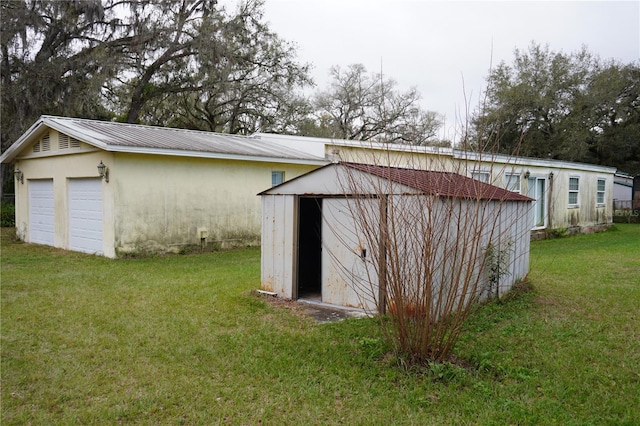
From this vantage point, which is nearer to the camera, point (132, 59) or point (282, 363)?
point (282, 363)

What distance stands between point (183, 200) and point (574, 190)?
47.1ft

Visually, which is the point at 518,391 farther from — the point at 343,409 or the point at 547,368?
the point at 343,409

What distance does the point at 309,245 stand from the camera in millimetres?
8742

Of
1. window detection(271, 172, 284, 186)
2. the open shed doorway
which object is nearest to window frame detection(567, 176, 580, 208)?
window detection(271, 172, 284, 186)

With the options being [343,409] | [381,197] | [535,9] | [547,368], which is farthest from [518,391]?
[535,9]

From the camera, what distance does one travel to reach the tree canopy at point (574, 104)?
2566 centimetres

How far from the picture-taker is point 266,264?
746 cm

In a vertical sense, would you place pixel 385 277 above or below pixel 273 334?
above

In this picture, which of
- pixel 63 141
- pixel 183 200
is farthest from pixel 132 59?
pixel 183 200

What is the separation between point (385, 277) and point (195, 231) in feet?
28.8

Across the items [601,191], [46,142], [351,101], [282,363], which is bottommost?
[282,363]

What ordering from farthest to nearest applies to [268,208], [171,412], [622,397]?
Result: [268,208]
[622,397]
[171,412]

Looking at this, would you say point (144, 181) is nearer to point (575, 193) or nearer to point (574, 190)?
Answer: point (574, 190)

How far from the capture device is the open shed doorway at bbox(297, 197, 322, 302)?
842 centimetres
